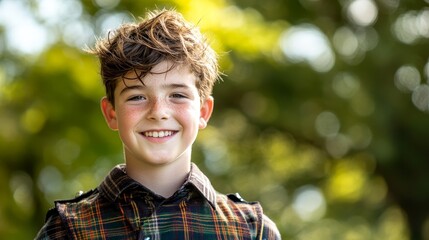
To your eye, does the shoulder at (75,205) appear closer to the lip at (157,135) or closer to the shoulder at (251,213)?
the lip at (157,135)

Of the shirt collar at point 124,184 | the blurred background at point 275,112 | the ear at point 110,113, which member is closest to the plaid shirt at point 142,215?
the shirt collar at point 124,184

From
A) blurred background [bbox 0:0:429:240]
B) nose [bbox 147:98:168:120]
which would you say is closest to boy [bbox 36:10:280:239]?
nose [bbox 147:98:168:120]

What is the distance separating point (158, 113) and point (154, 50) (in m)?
0.17

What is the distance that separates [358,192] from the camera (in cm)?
1053

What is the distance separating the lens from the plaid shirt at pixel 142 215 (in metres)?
2.59

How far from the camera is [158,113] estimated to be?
2.55 m

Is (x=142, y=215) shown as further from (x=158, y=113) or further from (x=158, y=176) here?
(x=158, y=113)

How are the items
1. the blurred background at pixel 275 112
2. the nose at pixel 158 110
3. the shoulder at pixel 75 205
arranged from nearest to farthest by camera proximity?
the nose at pixel 158 110
the shoulder at pixel 75 205
the blurred background at pixel 275 112

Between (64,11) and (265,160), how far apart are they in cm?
297

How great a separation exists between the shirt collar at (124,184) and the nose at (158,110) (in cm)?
19

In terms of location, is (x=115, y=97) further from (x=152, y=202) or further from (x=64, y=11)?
(x=64, y=11)

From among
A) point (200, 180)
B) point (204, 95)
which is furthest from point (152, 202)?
point (204, 95)

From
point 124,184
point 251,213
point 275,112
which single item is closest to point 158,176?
point 124,184

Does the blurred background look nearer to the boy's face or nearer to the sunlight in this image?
the sunlight
